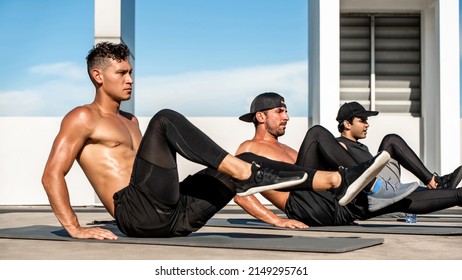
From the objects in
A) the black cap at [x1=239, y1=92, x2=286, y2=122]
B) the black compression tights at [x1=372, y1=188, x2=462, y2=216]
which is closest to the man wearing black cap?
the black cap at [x1=239, y1=92, x2=286, y2=122]

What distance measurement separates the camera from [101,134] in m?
4.93

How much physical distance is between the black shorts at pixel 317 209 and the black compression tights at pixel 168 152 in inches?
74.3

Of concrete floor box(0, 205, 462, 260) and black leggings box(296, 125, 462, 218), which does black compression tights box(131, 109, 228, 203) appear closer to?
concrete floor box(0, 205, 462, 260)

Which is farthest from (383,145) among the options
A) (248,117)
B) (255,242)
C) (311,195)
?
(255,242)

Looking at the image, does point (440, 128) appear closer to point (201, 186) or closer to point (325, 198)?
point (325, 198)

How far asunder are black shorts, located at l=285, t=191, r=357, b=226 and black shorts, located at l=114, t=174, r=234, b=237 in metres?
1.59

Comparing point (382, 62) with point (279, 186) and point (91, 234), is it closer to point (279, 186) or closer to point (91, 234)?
point (91, 234)

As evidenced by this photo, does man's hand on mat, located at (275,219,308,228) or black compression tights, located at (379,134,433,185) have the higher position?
black compression tights, located at (379,134,433,185)

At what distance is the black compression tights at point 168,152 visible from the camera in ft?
14.0

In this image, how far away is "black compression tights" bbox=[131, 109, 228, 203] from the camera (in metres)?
4.28

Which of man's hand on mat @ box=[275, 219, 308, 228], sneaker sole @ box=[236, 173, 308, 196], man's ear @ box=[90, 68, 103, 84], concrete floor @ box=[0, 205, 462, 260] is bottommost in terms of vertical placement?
man's hand on mat @ box=[275, 219, 308, 228]

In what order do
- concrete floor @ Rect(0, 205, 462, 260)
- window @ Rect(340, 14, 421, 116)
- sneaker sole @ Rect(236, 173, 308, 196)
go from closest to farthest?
concrete floor @ Rect(0, 205, 462, 260) → sneaker sole @ Rect(236, 173, 308, 196) → window @ Rect(340, 14, 421, 116)

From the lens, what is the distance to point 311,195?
20.8 feet
